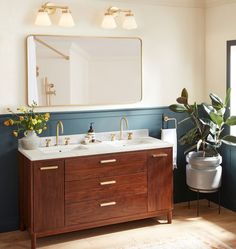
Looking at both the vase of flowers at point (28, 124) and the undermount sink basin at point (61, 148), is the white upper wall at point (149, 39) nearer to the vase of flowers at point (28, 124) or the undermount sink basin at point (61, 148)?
the vase of flowers at point (28, 124)

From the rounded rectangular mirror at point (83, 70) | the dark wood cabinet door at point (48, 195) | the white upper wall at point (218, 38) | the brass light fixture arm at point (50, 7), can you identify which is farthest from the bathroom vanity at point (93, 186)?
the brass light fixture arm at point (50, 7)

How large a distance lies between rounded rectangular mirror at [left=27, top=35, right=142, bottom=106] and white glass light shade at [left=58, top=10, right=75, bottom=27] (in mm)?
141

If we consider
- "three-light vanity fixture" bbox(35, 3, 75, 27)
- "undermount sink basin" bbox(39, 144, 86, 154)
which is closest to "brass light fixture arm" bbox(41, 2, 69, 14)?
"three-light vanity fixture" bbox(35, 3, 75, 27)

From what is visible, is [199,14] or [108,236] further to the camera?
[199,14]

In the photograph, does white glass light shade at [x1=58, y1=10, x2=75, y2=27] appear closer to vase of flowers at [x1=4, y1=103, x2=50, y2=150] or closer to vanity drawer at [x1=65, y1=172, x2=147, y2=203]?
vase of flowers at [x1=4, y1=103, x2=50, y2=150]

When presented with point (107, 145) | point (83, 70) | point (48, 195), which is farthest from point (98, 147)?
point (83, 70)

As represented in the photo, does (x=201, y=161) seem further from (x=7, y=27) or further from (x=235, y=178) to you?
(x=7, y=27)

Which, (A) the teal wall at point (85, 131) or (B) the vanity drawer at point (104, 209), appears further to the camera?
(A) the teal wall at point (85, 131)

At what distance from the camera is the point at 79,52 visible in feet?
13.8

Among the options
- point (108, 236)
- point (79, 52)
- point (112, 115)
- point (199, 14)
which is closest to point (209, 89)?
point (199, 14)

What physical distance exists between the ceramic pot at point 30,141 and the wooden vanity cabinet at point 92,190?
0.35 ft

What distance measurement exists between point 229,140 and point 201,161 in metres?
0.34

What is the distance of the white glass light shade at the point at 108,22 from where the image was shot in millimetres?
4207

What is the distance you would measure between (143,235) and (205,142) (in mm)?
1146
